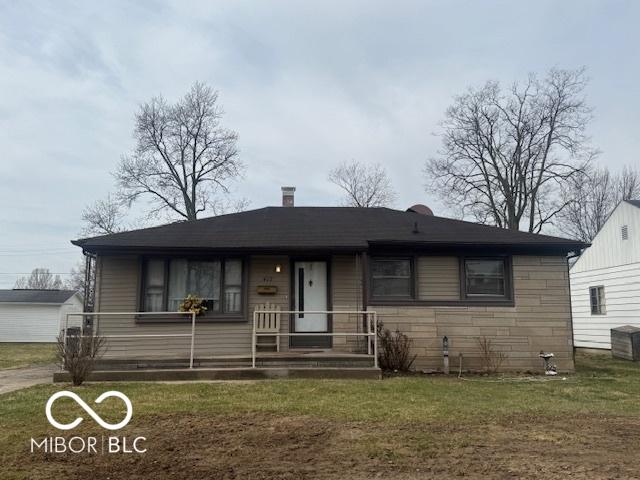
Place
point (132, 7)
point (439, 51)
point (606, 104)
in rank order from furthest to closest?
point (606, 104)
point (439, 51)
point (132, 7)

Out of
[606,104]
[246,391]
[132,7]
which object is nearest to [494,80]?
[606,104]

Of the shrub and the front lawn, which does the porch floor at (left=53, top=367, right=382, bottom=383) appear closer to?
the front lawn

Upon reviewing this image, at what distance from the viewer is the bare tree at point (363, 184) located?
31.9 m

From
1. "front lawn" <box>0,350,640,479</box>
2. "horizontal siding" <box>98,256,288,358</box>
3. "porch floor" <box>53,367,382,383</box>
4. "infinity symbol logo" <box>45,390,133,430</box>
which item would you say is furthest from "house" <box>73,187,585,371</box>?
"infinity symbol logo" <box>45,390,133,430</box>

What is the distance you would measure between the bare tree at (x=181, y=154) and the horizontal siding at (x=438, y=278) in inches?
703

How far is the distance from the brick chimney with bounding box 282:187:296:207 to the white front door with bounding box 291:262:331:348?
401 cm

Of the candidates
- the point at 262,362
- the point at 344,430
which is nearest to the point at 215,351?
the point at 262,362

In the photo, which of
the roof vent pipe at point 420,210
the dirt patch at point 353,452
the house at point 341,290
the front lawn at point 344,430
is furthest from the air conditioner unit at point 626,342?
the dirt patch at point 353,452

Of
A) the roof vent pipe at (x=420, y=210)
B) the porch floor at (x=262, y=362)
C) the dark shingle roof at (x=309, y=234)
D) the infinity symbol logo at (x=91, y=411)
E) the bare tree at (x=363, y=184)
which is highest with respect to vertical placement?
the bare tree at (x=363, y=184)

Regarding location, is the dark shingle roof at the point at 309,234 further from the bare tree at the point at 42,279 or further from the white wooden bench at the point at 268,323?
the bare tree at the point at 42,279

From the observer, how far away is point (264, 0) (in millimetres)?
10992

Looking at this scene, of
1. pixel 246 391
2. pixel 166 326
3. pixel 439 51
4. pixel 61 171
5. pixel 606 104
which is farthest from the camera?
pixel 61 171

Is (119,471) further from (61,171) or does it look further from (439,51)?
(61,171)

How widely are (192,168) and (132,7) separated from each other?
15.9m
